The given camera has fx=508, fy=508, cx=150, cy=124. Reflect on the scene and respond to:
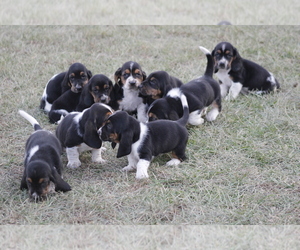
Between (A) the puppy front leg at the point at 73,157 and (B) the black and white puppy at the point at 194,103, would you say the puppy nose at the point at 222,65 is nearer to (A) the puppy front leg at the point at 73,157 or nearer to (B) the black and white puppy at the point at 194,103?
(B) the black and white puppy at the point at 194,103

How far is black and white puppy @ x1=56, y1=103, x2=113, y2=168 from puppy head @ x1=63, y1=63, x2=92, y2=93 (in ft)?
4.26

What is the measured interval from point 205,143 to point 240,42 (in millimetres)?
6099

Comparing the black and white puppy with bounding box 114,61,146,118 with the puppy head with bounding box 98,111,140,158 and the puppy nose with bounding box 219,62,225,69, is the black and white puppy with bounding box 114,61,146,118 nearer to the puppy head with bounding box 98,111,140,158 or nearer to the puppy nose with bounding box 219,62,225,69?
the puppy nose with bounding box 219,62,225,69

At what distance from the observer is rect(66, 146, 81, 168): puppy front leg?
22.0 ft

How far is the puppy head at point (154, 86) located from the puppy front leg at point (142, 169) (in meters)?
1.80

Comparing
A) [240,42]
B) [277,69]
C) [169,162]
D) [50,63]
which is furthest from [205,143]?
[240,42]

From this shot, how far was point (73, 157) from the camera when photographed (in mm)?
6723

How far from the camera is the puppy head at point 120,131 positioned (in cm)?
626

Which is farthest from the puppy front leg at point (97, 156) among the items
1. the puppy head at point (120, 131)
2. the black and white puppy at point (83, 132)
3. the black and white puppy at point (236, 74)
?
the black and white puppy at point (236, 74)

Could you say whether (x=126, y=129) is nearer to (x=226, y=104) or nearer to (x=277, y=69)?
(x=226, y=104)

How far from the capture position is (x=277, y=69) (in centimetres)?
1101

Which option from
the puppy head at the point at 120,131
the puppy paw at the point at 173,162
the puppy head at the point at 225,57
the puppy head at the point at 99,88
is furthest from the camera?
the puppy head at the point at 225,57

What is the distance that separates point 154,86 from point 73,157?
1.94m

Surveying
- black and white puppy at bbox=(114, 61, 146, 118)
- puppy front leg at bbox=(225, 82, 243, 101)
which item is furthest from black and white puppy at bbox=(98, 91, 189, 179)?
puppy front leg at bbox=(225, 82, 243, 101)
